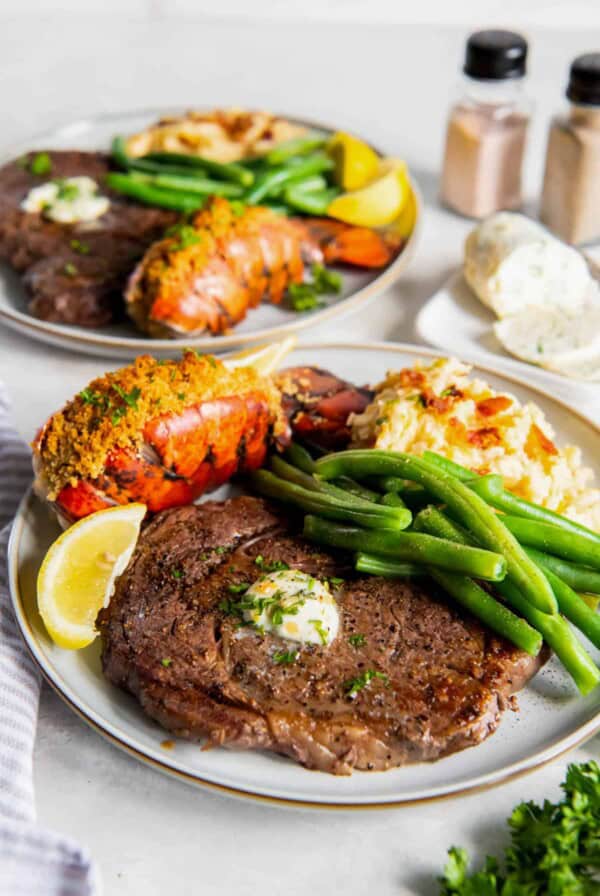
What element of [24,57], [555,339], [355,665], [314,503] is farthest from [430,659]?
[24,57]

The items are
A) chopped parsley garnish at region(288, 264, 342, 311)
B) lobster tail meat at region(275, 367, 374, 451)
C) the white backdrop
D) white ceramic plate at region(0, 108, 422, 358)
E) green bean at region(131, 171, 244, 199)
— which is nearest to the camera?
lobster tail meat at region(275, 367, 374, 451)

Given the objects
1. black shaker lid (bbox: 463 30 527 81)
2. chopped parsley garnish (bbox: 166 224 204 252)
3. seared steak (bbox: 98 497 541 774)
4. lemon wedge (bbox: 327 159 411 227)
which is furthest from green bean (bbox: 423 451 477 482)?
black shaker lid (bbox: 463 30 527 81)

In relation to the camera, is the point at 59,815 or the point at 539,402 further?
the point at 539,402

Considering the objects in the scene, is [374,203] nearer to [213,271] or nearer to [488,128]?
[488,128]

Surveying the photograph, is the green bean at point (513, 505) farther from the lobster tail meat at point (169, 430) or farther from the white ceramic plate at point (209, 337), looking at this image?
the white ceramic plate at point (209, 337)

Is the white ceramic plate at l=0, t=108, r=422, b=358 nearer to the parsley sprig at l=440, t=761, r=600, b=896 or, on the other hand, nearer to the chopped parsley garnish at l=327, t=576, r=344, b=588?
the chopped parsley garnish at l=327, t=576, r=344, b=588

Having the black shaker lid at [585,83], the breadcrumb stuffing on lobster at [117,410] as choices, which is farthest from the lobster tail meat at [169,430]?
the black shaker lid at [585,83]

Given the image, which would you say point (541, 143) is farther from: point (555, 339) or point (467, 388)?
point (467, 388)
